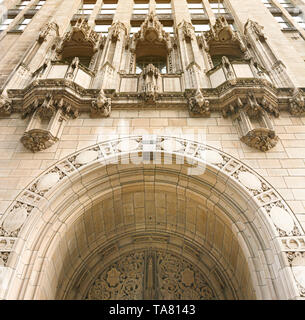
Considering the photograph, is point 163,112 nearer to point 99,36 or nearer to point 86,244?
point 86,244

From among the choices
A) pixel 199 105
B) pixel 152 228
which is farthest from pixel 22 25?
pixel 152 228

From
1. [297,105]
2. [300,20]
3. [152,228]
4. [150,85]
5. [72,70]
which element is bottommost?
[152,228]

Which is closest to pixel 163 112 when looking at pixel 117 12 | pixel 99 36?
pixel 99 36

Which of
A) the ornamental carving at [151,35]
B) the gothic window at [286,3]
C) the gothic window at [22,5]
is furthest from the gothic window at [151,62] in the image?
the gothic window at [286,3]

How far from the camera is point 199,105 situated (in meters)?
8.62

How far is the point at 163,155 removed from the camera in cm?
777

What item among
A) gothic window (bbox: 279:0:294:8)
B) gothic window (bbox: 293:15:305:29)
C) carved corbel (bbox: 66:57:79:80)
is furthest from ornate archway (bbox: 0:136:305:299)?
gothic window (bbox: 279:0:294:8)

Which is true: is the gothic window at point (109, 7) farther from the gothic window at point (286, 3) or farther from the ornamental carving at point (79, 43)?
the gothic window at point (286, 3)

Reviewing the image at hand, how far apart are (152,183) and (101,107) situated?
296cm

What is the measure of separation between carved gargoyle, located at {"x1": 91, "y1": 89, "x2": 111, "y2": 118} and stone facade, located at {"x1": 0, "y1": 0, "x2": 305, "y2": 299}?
45 millimetres

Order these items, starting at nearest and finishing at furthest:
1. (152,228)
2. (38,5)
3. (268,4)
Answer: (152,228), (268,4), (38,5)

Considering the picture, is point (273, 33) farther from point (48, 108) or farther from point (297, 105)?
point (48, 108)

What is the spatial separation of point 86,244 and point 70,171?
237cm
